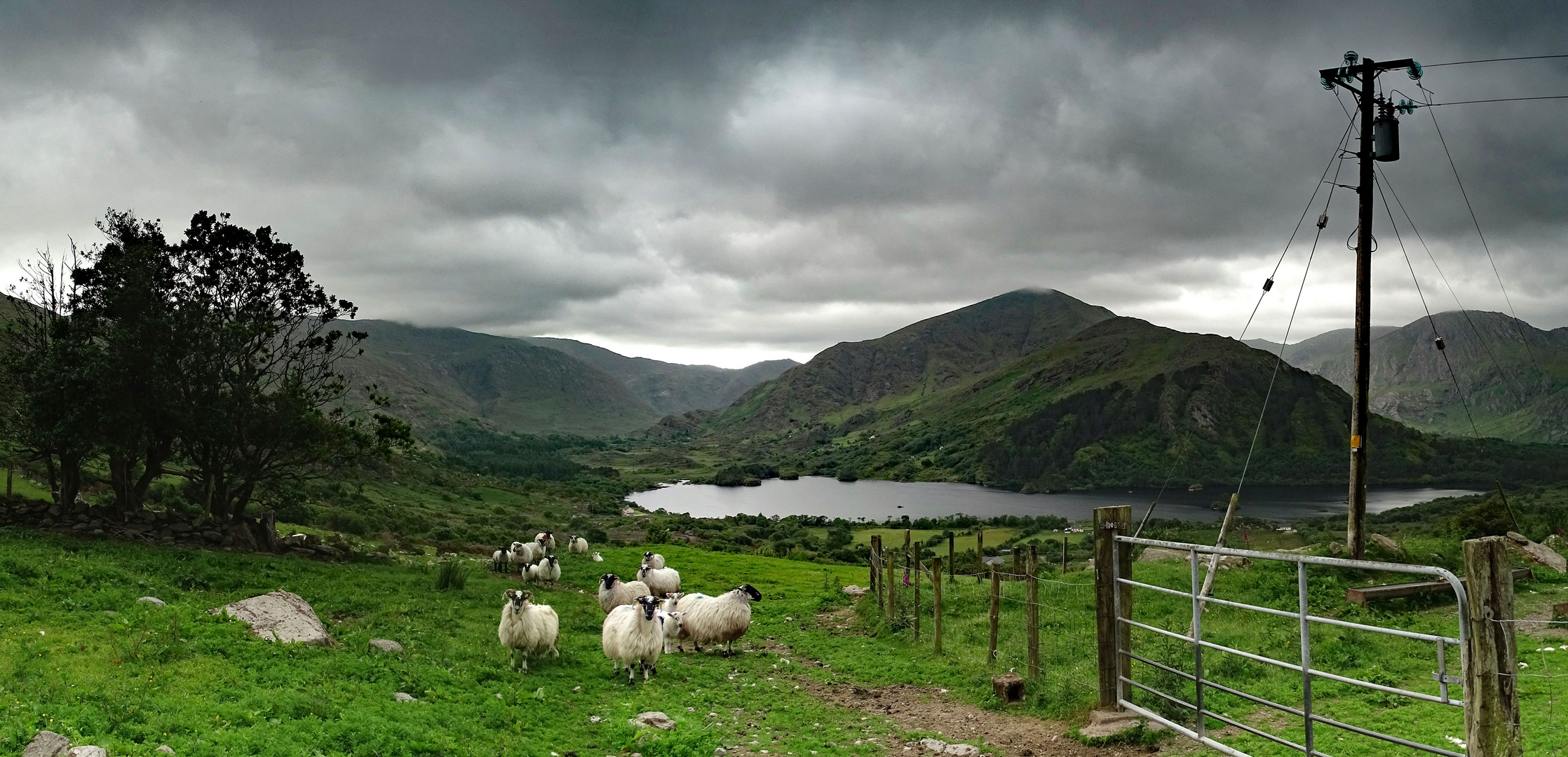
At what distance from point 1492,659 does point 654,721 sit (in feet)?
34.9

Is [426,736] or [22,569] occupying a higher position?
[22,569]

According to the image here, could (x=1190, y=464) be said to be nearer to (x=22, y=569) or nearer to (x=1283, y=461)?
(x=1283, y=461)

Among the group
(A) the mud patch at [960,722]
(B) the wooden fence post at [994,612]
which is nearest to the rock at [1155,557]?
(B) the wooden fence post at [994,612]

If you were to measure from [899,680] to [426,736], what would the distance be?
9509 mm

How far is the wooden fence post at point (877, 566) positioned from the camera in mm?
25500

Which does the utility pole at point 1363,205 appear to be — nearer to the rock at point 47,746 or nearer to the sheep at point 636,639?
the sheep at point 636,639

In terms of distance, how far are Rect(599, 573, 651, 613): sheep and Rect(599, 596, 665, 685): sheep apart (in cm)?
506

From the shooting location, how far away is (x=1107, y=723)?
1153 centimetres

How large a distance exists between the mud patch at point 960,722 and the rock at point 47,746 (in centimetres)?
985

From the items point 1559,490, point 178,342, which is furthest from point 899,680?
point 1559,490

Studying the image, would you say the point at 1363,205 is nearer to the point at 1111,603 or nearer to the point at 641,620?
the point at 1111,603

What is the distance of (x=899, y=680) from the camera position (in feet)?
55.1

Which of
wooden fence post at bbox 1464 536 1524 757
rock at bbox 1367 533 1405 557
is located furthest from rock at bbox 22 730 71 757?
rock at bbox 1367 533 1405 557

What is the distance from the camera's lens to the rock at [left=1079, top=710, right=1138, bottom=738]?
441 inches
